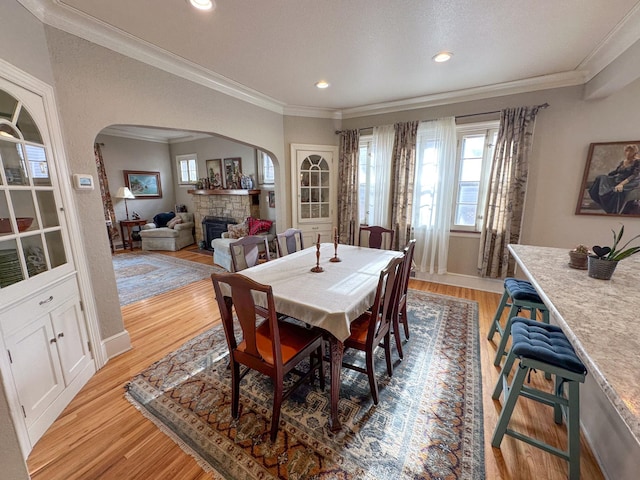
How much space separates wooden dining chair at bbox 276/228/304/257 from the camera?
9.42ft

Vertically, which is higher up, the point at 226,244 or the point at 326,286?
the point at 326,286

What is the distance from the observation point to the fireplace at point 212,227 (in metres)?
5.98

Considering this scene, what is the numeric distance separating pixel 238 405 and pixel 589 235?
4.13 m

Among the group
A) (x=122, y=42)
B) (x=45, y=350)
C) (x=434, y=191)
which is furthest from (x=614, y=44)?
(x=45, y=350)

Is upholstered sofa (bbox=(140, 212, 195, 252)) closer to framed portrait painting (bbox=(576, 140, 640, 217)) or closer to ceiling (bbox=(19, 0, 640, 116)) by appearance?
ceiling (bbox=(19, 0, 640, 116))

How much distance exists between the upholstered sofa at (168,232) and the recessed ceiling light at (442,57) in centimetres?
607

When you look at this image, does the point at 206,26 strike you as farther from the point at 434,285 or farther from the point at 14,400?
the point at 434,285

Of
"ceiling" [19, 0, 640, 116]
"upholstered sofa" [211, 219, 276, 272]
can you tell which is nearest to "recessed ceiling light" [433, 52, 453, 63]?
"ceiling" [19, 0, 640, 116]

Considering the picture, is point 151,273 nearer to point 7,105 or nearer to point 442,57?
point 7,105

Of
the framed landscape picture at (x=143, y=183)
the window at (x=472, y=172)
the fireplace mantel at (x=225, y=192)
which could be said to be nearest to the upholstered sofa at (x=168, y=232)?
the framed landscape picture at (x=143, y=183)

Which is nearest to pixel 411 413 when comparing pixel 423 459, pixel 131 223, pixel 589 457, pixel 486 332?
pixel 423 459

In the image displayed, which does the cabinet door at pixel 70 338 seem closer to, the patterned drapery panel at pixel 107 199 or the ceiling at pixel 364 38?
the ceiling at pixel 364 38

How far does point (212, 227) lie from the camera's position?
20.1ft

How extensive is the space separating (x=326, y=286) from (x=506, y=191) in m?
2.87
